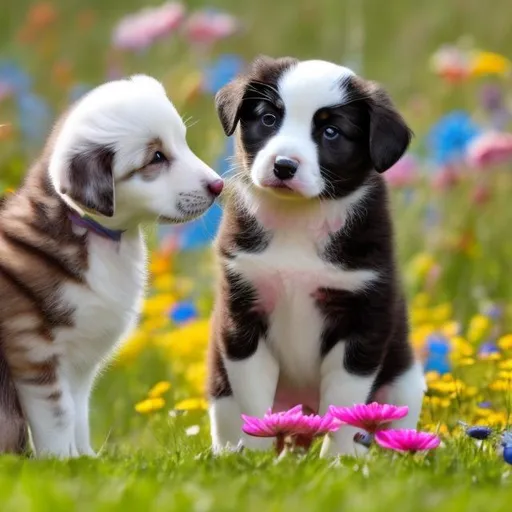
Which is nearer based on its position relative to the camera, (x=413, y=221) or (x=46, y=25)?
(x=413, y=221)

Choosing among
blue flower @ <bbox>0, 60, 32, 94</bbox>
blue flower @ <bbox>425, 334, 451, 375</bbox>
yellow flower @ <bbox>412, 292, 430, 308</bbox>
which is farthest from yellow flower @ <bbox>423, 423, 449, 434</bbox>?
blue flower @ <bbox>0, 60, 32, 94</bbox>

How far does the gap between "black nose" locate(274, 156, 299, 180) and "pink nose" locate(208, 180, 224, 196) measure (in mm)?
212

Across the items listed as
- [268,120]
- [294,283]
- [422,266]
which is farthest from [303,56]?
[294,283]

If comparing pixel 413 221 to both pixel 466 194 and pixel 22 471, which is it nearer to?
pixel 466 194

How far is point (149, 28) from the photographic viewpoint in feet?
24.9

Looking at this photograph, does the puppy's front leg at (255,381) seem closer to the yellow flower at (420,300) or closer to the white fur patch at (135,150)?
the white fur patch at (135,150)

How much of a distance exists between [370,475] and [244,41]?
6852 mm

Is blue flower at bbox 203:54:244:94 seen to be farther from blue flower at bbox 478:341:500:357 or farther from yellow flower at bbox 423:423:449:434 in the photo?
yellow flower at bbox 423:423:449:434

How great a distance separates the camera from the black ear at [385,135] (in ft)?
13.8

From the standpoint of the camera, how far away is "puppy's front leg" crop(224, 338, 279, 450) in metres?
4.39

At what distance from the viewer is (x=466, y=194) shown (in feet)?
24.8

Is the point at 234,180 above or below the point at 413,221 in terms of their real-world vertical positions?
above

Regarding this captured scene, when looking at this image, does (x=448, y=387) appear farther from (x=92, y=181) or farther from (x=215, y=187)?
(x=92, y=181)

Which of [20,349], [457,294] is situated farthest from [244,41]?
[20,349]
